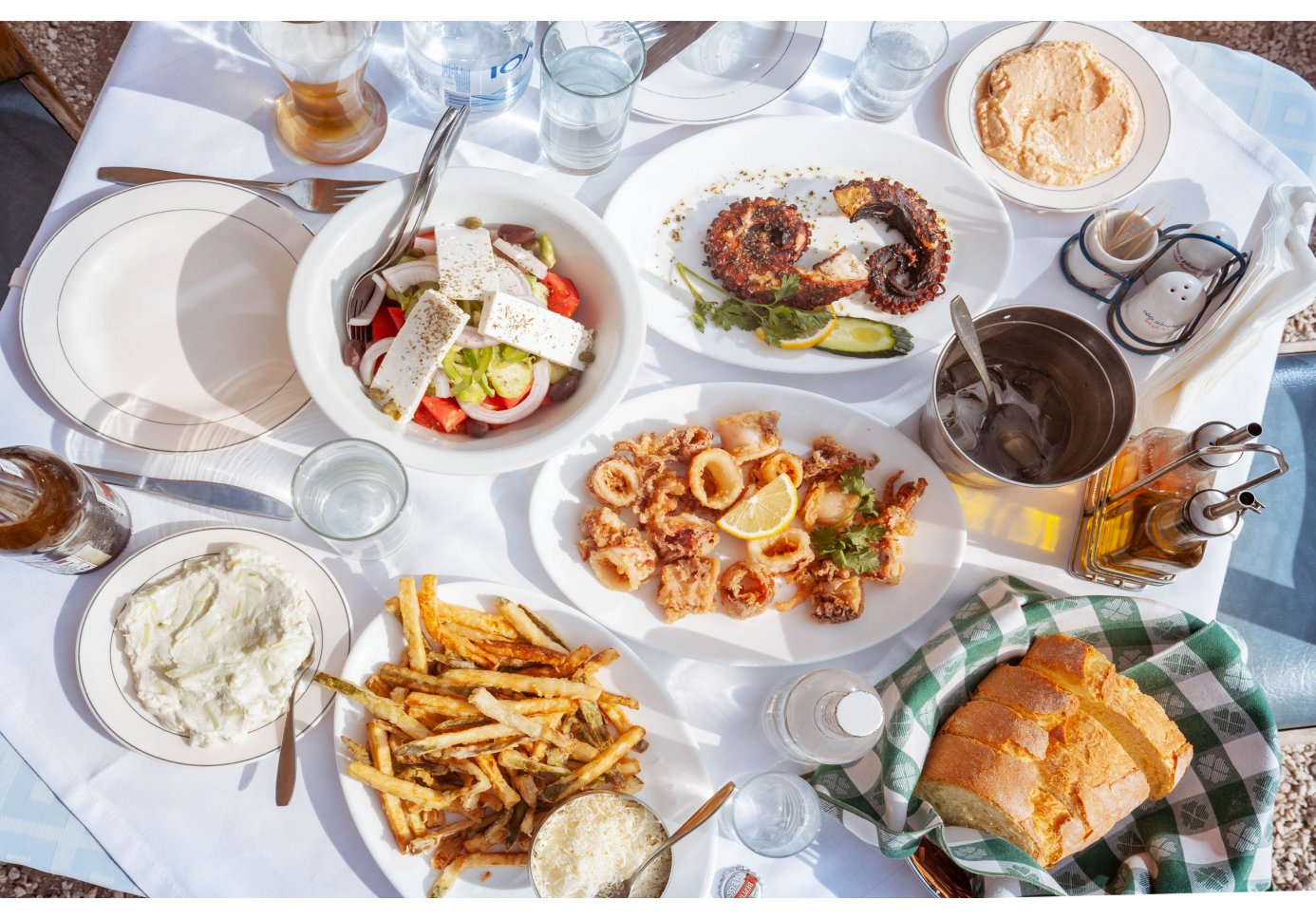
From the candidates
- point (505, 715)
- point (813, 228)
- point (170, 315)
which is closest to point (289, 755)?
point (505, 715)

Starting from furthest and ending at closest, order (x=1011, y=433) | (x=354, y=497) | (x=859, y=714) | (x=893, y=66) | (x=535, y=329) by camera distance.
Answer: (x=893, y=66), (x=1011, y=433), (x=354, y=497), (x=535, y=329), (x=859, y=714)

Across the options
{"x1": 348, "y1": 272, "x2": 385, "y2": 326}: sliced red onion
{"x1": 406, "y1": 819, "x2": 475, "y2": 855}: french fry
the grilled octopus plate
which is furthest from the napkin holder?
{"x1": 406, "y1": 819, "x2": 475, "y2": 855}: french fry

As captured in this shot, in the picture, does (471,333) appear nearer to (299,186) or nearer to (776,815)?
(299,186)

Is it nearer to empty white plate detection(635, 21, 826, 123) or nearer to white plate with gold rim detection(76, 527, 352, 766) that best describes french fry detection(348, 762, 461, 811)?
white plate with gold rim detection(76, 527, 352, 766)

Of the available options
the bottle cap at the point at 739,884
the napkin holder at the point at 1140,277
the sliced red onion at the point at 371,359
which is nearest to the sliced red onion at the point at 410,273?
the sliced red onion at the point at 371,359

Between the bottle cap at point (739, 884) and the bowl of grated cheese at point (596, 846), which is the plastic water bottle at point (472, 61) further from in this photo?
the bottle cap at point (739, 884)
